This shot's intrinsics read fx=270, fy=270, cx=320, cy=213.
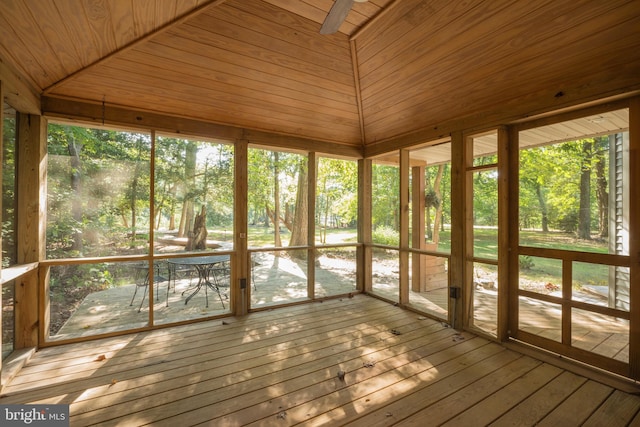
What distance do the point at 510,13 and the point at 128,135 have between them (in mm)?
4288

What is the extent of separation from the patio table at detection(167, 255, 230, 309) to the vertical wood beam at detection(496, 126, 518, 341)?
3.57 metres

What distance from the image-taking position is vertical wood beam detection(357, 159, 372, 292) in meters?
5.09

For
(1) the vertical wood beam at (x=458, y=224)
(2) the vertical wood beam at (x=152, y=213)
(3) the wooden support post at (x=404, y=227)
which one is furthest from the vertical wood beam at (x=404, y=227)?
(2) the vertical wood beam at (x=152, y=213)

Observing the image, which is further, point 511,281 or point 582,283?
point 511,281

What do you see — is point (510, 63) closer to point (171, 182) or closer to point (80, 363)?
point (171, 182)

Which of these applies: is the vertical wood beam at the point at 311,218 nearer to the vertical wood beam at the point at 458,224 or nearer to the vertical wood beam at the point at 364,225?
the vertical wood beam at the point at 364,225

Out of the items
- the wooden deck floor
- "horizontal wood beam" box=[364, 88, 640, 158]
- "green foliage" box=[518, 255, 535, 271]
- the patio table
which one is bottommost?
the wooden deck floor

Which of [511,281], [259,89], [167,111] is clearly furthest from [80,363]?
[511,281]

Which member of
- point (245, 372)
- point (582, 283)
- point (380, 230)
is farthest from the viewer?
point (380, 230)

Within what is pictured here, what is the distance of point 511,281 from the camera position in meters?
3.17

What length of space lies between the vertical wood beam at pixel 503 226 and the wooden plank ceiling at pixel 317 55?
0.39 meters

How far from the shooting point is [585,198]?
275cm

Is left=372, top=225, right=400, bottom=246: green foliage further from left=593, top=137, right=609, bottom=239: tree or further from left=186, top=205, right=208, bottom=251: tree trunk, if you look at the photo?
left=186, top=205, right=208, bottom=251: tree trunk

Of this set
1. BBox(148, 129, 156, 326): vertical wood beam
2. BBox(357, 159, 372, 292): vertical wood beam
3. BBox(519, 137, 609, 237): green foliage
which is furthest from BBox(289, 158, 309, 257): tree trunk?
BBox(519, 137, 609, 237): green foliage
